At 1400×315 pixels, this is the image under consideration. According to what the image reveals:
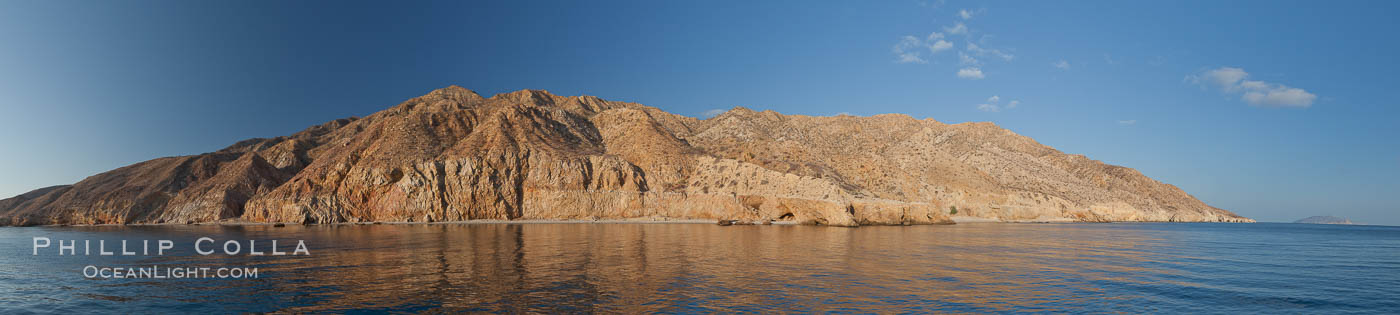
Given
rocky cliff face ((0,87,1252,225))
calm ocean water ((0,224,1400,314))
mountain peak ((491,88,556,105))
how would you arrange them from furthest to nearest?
mountain peak ((491,88,556,105)) < rocky cliff face ((0,87,1252,225)) < calm ocean water ((0,224,1400,314))

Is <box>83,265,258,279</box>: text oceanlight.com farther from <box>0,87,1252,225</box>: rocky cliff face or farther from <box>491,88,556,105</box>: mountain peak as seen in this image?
<box>491,88,556,105</box>: mountain peak

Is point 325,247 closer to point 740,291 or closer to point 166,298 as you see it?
point 166,298

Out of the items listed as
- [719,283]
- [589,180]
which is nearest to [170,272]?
[719,283]

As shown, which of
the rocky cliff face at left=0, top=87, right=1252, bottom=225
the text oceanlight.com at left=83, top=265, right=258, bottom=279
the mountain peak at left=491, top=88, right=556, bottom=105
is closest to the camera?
the text oceanlight.com at left=83, top=265, right=258, bottom=279

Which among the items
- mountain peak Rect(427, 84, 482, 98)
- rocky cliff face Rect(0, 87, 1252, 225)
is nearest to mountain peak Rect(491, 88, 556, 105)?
mountain peak Rect(427, 84, 482, 98)

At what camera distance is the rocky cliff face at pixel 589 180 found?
97.9 metres

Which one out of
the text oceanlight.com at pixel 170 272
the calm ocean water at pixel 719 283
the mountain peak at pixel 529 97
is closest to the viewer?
the calm ocean water at pixel 719 283

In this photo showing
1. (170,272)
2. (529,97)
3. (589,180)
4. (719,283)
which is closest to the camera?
(719,283)

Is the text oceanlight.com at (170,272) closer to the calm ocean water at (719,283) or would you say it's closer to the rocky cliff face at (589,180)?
the calm ocean water at (719,283)

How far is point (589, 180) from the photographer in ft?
350

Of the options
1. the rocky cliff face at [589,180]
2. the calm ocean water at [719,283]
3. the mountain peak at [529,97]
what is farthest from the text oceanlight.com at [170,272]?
the mountain peak at [529,97]

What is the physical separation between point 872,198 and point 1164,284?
63.2 meters

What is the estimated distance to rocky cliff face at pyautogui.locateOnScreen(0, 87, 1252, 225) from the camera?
3856 inches

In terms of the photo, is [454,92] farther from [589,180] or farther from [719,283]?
[719,283]
